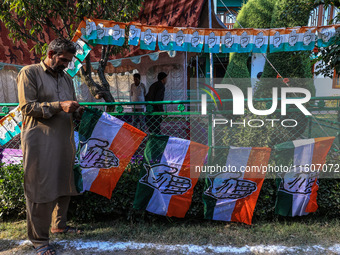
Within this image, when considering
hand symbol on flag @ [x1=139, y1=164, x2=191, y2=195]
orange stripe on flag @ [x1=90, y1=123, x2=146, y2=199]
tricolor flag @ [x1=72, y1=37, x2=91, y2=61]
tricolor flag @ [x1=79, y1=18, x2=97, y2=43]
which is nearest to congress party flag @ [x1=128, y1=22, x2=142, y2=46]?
tricolor flag @ [x1=79, y1=18, x2=97, y2=43]

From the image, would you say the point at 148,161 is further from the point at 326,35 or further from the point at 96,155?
the point at 326,35

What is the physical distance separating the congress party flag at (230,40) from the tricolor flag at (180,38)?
0.57 m

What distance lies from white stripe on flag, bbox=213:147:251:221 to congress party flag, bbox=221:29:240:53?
1.95 metres

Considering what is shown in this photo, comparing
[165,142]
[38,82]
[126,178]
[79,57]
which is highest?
[79,57]

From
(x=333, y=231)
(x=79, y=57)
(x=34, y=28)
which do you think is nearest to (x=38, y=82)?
(x=79, y=57)

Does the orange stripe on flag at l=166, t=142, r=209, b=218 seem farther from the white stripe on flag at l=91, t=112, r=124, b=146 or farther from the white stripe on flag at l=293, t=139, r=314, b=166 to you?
the white stripe on flag at l=293, t=139, r=314, b=166

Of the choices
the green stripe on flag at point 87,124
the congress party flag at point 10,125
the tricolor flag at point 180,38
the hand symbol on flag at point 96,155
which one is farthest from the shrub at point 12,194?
the tricolor flag at point 180,38

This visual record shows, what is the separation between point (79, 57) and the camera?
11.1 ft

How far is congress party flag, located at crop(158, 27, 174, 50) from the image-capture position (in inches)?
154

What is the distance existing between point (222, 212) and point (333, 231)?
115 cm

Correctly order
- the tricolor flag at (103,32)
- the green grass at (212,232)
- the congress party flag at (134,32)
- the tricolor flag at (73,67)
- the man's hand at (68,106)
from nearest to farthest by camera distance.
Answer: the man's hand at (68,106) → the green grass at (212,232) → the tricolor flag at (73,67) → the tricolor flag at (103,32) → the congress party flag at (134,32)

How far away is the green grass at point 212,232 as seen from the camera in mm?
2666

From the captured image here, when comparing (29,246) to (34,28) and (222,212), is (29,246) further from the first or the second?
(34,28)

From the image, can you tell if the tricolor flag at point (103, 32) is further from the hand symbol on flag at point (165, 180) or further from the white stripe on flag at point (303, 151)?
the white stripe on flag at point (303, 151)
